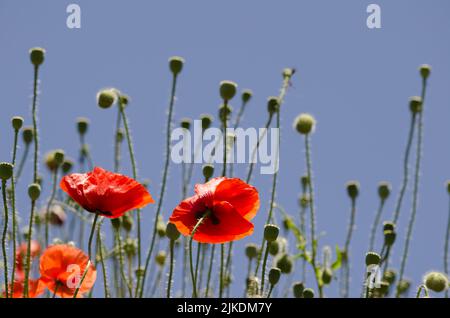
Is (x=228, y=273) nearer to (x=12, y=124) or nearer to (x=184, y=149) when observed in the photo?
(x=184, y=149)

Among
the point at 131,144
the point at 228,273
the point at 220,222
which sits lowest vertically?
the point at 228,273

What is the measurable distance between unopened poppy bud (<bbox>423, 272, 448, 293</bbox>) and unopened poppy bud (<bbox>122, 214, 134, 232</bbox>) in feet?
3.28

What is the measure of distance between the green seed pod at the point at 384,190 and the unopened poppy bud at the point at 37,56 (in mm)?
1233

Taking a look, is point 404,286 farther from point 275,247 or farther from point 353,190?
point 275,247

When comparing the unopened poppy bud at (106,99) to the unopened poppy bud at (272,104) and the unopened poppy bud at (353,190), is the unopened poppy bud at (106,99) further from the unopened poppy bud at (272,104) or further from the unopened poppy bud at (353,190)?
the unopened poppy bud at (353,190)

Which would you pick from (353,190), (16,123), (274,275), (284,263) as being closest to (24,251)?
(16,123)

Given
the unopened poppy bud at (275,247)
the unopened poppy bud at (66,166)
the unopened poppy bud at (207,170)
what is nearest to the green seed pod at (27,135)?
the unopened poppy bud at (66,166)

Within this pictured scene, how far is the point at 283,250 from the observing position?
2797mm

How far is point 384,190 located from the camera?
310cm

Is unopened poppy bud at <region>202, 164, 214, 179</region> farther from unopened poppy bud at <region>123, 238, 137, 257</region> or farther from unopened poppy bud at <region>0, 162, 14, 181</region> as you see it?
unopened poppy bud at <region>0, 162, 14, 181</region>

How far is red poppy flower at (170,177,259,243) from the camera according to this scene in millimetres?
2023
